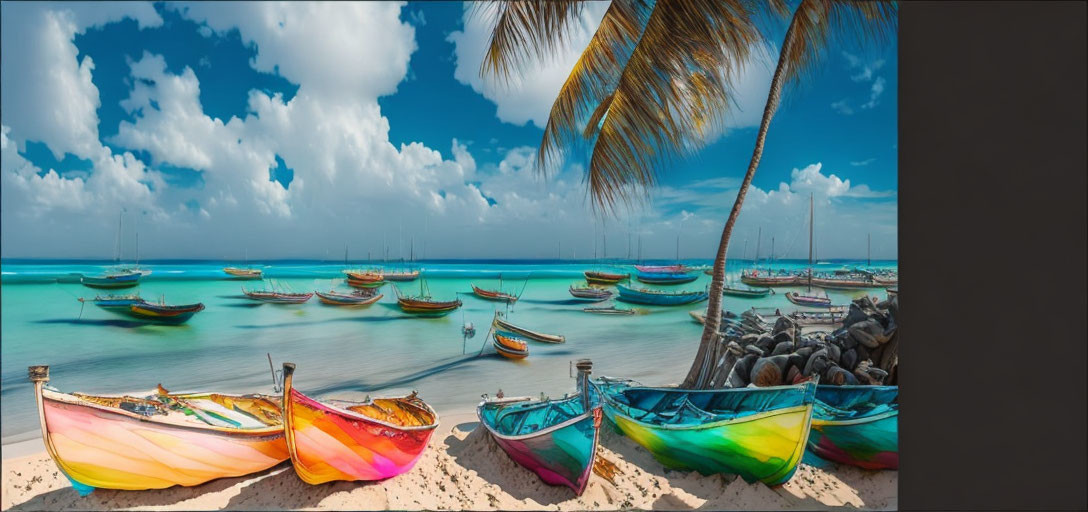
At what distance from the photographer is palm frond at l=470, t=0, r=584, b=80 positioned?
7.77 ft

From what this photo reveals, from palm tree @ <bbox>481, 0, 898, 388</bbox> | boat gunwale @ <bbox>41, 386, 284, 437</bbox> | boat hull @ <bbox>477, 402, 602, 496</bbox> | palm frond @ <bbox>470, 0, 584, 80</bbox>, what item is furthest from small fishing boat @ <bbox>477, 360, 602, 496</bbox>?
palm frond @ <bbox>470, 0, 584, 80</bbox>

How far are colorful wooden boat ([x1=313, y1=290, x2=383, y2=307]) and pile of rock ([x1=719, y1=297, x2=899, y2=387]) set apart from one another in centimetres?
554

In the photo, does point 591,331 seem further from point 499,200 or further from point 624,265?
point 499,200

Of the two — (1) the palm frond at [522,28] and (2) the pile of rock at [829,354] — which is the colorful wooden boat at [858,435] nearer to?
(2) the pile of rock at [829,354]

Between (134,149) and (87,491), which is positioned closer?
(87,491)

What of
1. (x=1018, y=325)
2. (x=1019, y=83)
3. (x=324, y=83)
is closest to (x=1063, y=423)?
(x=1018, y=325)

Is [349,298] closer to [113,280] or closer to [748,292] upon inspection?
[113,280]

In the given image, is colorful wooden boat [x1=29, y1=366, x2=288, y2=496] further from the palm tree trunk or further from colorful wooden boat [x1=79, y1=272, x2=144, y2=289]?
colorful wooden boat [x1=79, y1=272, x2=144, y2=289]

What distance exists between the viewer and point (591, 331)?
6.44 meters

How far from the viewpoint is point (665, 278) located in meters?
8.33

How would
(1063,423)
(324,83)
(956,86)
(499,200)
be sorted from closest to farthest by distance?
(1063,423)
(956,86)
(324,83)
(499,200)

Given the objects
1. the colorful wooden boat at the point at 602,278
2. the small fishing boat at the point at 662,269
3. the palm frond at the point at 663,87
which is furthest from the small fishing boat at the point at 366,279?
the palm frond at the point at 663,87

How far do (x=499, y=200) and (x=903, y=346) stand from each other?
3.52 m

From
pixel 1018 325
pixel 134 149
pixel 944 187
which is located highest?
pixel 134 149
